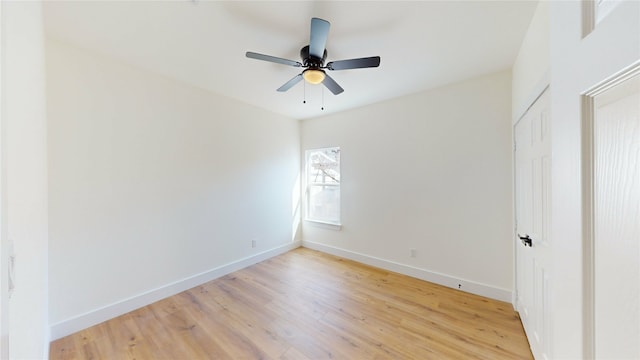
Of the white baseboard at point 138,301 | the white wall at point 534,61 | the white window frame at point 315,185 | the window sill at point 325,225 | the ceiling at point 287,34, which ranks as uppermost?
the ceiling at point 287,34

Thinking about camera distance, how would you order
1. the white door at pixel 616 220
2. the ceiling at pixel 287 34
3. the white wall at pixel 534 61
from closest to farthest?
the white door at pixel 616 220 → the white wall at pixel 534 61 → the ceiling at pixel 287 34

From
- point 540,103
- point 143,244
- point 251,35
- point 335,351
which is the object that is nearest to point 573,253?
point 540,103

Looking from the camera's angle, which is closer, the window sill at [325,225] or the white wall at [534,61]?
the white wall at [534,61]

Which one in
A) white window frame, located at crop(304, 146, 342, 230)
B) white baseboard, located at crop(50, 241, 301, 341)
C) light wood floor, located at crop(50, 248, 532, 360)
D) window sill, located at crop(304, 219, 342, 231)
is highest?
white window frame, located at crop(304, 146, 342, 230)

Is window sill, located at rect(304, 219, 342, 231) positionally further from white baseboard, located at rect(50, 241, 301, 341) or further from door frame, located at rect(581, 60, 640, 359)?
door frame, located at rect(581, 60, 640, 359)

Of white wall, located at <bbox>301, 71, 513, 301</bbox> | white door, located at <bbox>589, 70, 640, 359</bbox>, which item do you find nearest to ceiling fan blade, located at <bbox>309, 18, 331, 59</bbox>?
white door, located at <bbox>589, 70, 640, 359</bbox>

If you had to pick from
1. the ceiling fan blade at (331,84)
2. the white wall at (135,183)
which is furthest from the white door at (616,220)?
the white wall at (135,183)

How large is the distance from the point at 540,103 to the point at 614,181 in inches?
64.7

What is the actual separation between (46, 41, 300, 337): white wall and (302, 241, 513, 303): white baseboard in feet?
5.04

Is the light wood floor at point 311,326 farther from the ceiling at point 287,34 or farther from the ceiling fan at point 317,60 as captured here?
the ceiling at point 287,34

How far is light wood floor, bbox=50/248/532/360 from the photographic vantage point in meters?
1.80

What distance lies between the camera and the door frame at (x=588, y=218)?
1.51 ft

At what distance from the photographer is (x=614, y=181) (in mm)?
404

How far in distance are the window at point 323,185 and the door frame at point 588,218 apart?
11.4 ft
